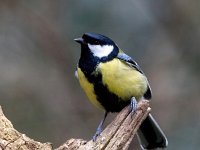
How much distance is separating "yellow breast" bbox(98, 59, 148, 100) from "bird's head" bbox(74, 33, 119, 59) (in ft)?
0.26

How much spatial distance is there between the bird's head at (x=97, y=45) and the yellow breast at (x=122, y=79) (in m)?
0.08

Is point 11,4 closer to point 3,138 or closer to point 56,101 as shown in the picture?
point 56,101

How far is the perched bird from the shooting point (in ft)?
11.8

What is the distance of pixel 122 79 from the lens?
362 cm

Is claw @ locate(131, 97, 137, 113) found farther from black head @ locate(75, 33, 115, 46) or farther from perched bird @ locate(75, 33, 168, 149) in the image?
black head @ locate(75, 33, 115, 46)

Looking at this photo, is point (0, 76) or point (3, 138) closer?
point (3, 138)

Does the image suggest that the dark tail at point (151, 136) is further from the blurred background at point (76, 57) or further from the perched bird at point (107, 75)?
the blurred background at point (76, 57)

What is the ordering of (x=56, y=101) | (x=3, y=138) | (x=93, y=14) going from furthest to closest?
(x=56, y=101)
(x=93, y=14)
(x=3, y=138)

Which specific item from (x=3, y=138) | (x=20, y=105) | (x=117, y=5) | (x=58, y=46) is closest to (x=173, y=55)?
(x=117, y=5)

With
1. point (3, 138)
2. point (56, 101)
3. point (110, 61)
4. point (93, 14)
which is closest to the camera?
point (3, 138)

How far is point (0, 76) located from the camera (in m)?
6.24

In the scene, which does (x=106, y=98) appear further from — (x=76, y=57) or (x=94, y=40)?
(x=76, y=57)

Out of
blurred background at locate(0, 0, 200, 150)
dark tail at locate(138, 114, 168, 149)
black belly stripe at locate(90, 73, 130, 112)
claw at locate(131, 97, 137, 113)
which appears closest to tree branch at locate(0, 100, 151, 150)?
claw at locate(131, 97, 137, 113)

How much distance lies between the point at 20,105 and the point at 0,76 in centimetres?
43
